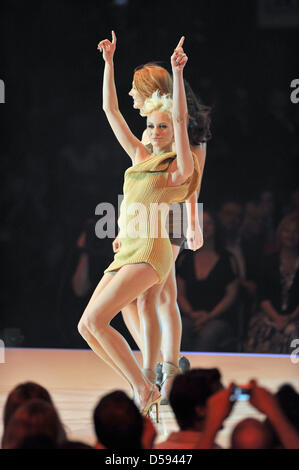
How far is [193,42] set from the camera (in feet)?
20.4

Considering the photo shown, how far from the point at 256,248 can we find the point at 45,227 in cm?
167

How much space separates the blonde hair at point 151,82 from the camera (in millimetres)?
4012

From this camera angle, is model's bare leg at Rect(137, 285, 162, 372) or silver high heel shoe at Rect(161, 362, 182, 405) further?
silver high heel shoe at Rect(161, 362, 182, 405)

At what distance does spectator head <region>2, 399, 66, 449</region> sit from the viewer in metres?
1.83

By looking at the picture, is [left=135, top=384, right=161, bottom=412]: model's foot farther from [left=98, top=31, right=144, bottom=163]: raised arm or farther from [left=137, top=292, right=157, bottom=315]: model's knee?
[left=98, top=31, right=144, bottom=163]: raised arm

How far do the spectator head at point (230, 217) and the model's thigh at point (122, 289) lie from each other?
109 inches

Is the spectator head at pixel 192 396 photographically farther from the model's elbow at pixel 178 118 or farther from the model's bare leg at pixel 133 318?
the model's bare leg at pixel 133 318

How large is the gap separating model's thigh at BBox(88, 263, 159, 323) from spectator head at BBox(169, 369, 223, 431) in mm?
1243

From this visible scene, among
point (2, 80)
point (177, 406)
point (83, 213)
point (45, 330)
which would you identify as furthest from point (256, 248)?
point (177, 406)

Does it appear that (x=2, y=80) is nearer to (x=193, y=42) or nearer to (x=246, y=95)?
(x=193, y=42)

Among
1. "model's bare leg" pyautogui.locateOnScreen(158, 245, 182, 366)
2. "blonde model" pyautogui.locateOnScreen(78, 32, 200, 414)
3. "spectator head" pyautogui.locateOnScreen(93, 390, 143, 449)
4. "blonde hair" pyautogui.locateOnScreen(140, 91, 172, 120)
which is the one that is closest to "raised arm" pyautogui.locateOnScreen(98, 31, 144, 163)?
"blonde model" pyautogui.locateOnScreen(78, 32, 200, 414)

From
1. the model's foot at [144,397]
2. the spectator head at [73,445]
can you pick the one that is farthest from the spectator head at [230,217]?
the spectator head at [73,445]

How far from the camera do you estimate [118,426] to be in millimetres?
1964

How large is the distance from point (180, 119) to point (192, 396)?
1.62 m
